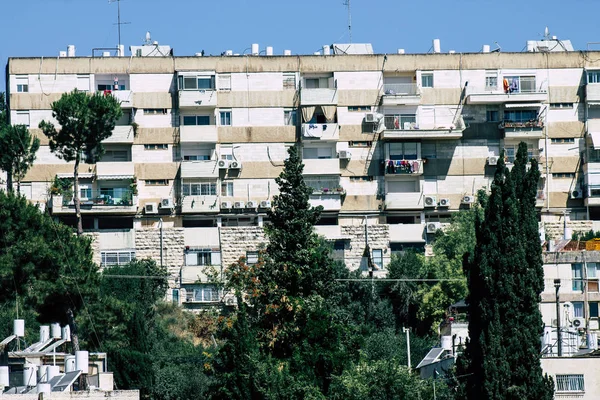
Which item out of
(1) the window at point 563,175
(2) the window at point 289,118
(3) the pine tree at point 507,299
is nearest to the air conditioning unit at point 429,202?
(1) the window at point 563,175

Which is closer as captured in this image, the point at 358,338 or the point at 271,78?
the point at 358,338

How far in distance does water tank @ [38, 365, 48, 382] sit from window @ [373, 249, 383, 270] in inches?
1456

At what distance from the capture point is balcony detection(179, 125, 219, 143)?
286 feet

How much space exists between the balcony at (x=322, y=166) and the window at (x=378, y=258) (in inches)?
186

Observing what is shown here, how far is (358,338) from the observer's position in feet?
193

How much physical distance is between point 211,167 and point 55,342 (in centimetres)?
2992

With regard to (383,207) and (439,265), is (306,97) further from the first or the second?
(439,265)

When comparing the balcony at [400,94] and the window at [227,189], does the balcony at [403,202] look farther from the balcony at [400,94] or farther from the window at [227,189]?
the window at [227,189]

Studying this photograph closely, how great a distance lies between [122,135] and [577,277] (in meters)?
29.2

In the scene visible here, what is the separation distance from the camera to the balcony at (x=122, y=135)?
86.8 metres

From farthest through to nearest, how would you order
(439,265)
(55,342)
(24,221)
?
(439,265) → (24,221) → (55,342)

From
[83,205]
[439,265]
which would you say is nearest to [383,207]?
[439,265]

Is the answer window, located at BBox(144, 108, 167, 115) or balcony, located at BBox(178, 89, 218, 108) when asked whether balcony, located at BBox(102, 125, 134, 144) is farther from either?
balcony, located at BBox(178, 89, 218, 108)

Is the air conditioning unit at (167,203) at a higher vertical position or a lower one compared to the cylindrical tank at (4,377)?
higher
